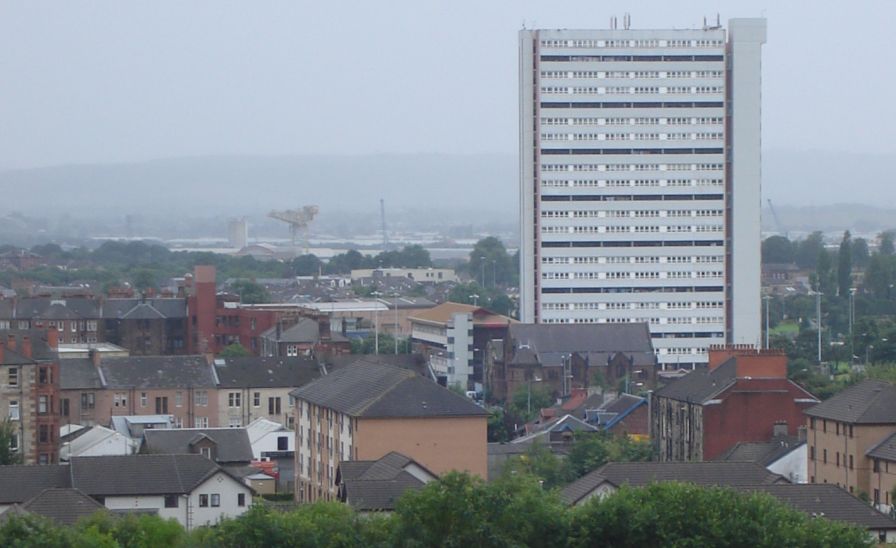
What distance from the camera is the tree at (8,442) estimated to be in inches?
2106

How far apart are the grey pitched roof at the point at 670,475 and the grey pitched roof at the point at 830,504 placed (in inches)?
51.5

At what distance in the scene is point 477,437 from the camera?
50406 mm

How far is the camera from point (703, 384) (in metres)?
59.3

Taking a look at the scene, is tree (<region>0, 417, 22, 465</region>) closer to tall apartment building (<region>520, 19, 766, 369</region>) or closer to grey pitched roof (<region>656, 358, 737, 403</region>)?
grey pitched roof (<region>656, 358, 737, 403</region>)

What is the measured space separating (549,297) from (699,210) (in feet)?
27.2

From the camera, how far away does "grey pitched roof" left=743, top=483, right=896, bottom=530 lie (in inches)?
1531

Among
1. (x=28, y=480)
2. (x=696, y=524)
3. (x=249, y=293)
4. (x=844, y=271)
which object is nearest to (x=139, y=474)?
(x=28, y=480)

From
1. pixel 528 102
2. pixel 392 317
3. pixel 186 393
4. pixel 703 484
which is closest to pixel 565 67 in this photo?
pixel 528 102

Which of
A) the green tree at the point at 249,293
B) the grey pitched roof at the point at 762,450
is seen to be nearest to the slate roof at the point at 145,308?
the green tree at the point at 249,293

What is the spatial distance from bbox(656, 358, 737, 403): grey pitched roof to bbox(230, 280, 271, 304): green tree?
59.4 metres

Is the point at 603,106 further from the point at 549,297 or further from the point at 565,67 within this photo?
the point at 549,297

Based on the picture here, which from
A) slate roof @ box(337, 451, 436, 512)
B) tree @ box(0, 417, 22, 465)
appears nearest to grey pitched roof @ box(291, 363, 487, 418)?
slate roof @ box(337, 451, 436, 512)

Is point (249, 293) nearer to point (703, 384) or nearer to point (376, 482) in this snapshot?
point (703, 384)

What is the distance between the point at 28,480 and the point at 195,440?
40.2 feet
